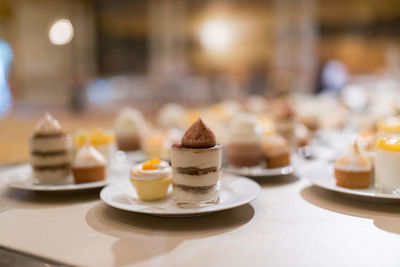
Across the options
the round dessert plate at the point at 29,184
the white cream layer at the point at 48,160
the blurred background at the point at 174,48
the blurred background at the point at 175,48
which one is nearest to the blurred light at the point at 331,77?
the blurred background at the point at 174,48

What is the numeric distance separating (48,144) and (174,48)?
10.8 m

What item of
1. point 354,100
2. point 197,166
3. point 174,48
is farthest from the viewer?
point 174,48

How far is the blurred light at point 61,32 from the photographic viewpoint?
10.7m

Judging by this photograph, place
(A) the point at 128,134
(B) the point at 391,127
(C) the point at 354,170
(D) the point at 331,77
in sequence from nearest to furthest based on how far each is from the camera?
(C) the point at 354,170
(B) the point at 391,127
(A) the point at 128,134
(D) the point at 331,77

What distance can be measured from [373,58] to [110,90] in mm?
7257

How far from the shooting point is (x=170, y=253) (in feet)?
3.62

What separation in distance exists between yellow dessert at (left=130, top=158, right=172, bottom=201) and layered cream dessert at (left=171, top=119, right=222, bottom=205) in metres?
0.06

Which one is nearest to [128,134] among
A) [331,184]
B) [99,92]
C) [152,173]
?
[152,173]

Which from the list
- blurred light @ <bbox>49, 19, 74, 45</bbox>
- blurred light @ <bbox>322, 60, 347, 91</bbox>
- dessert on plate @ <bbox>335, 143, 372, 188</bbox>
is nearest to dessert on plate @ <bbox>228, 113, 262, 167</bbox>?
dessert on plate @ <bbox>335, 143, 372, 188</bbox>

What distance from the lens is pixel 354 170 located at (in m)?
1.62

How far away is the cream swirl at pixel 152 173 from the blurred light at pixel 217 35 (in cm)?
1124

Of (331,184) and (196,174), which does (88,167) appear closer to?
(196,174)

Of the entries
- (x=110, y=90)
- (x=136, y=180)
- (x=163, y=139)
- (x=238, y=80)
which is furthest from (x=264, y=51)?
(x=136, y=180)

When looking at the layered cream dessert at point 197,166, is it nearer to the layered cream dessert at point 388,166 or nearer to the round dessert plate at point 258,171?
the round dessert plate at point 258,171
